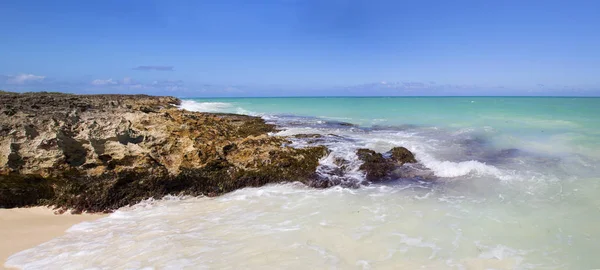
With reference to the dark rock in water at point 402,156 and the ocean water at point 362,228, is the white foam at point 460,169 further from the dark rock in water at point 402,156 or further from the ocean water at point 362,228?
the dark rock in water at point 402,156

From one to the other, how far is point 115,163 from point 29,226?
7.13ft

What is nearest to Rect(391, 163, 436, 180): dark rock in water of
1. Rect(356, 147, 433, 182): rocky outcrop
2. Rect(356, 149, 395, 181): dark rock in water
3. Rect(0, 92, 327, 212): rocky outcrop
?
Rect(356, 147, 433, 182): rocky outcrop

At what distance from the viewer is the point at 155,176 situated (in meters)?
7.09

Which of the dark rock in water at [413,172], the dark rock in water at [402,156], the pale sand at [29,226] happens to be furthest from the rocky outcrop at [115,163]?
the dark rock in water at [402,156]

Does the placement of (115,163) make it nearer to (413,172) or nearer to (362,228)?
(362,228)

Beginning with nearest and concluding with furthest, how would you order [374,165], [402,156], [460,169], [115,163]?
[115,163] < [374,165] < [460,169] < [402,156]

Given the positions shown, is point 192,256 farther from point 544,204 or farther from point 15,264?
point 544,204

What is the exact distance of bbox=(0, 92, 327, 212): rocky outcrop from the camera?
651 cm

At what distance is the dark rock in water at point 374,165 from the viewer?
8.12 metres

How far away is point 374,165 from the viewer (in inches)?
336

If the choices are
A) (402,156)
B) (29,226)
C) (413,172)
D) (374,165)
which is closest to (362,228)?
(374,165)

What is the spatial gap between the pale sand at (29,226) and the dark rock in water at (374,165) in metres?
A: 6.18

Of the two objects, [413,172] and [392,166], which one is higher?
[392,166]

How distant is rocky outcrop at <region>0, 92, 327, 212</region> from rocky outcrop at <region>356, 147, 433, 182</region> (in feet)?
4.45
